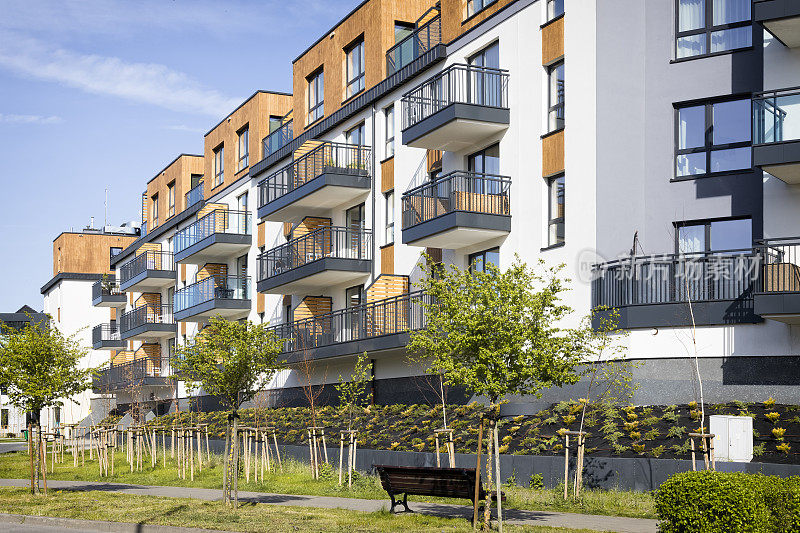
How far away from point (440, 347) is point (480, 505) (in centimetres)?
314

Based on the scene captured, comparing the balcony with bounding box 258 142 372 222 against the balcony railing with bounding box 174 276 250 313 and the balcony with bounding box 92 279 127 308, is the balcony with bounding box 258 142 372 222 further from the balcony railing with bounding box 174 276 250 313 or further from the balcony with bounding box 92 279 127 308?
the balcony with bounding box 92 279 127 308

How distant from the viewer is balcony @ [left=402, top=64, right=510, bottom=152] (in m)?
25.4

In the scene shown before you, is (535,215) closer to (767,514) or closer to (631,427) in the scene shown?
(631,427)

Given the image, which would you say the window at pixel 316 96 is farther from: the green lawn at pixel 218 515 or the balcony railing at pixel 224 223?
the green lawn at pixel 218 515

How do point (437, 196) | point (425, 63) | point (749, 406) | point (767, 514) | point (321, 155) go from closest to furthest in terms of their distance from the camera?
point (767, 514) < point (749, 406) < point (437, 196) < point (425, 63) < point (321, 155)

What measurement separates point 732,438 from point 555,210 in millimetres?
9698

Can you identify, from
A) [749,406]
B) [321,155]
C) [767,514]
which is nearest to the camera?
[767,514]

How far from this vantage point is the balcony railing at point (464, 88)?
2570 cm

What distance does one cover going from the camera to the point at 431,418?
984 inches

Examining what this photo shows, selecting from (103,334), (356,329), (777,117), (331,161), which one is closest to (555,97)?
(777,117)

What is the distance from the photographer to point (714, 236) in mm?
22031

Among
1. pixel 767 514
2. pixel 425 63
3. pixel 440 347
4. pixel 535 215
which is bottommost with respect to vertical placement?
→ pixel 767 514

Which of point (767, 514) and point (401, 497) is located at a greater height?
point (767, 514)

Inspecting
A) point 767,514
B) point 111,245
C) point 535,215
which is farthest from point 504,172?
point 111,245
